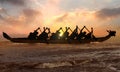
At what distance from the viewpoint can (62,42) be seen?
5188cm

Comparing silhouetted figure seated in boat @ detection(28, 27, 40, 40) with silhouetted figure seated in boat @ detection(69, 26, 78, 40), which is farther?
silhouetted figure seated in boat @ detection(69, 26, 78, 40)

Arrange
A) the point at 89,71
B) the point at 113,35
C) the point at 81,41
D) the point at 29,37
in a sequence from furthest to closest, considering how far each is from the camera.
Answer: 1. the point at 113,35
2. the point at 81,41
3. the point at 29,37
4. the point at 89,71

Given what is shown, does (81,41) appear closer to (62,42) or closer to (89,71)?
(62,42)

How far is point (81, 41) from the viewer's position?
53.2m

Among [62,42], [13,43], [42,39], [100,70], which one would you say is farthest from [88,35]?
[100,70]

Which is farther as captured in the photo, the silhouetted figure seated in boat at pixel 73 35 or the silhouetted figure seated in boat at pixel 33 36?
the silhouetted figure seated in boat at pixel 73 35

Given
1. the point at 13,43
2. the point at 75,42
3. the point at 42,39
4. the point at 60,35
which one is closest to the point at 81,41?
the point at 75,42

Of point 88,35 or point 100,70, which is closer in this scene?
point 100,70

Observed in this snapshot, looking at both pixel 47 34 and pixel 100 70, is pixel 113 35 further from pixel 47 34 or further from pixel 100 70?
pixel 100 70

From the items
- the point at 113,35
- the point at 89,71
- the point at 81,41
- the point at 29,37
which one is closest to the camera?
the point at 89,71

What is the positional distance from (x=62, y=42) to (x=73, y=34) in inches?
140

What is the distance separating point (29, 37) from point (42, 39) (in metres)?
2.94

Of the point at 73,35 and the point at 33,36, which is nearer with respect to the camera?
the point at 33,36

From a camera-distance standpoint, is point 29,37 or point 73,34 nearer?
point 29,37
